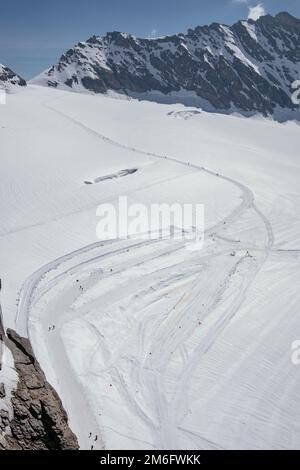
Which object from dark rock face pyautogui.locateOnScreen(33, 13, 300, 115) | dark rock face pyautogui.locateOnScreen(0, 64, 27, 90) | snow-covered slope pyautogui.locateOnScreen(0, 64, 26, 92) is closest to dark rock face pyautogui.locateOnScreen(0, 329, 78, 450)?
snow-covered slope pyautogui.locateOnScreen(0, 64, 26, 92)

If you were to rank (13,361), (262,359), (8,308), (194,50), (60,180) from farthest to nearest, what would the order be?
(194,50)
(60,180)
(8,308)
(262,359)
(13,361)

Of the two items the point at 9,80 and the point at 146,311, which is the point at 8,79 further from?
the point at 146,311

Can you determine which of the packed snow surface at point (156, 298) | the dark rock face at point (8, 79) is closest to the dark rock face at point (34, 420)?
the packed snow surface at point (156, 298)

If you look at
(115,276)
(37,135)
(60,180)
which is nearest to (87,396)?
(115,276)

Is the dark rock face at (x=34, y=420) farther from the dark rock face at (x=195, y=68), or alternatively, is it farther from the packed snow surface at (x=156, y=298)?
the dark rock face at (x=195, y=68)

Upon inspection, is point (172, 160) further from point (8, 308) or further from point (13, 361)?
point (13, 361)

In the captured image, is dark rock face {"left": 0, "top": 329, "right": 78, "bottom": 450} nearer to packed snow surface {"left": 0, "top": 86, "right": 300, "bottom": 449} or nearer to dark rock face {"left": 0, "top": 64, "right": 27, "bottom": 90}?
packed snow surface {"left": 0, "top": 86, "right": 300, "bottom": 449}
